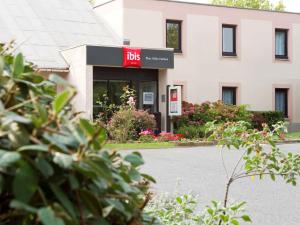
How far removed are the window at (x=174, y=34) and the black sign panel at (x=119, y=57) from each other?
3.17 meters

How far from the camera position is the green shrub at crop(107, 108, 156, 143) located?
70.3 feet

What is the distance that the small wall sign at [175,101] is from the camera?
81.1 feet

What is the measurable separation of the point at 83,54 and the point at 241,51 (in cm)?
980

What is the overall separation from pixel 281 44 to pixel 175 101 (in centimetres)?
995

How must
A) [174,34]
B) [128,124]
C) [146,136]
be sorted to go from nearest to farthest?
[146,136], [128,124], [174,34]

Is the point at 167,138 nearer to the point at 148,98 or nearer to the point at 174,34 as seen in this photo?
the point at 148,98

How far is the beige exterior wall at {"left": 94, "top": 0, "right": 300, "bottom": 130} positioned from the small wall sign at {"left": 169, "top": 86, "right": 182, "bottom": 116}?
67 cm

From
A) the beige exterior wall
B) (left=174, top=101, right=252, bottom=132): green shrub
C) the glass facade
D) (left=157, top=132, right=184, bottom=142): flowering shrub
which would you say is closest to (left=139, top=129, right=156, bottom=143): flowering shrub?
(left=157, top=132, right=184, bottom=142): flowering shrub

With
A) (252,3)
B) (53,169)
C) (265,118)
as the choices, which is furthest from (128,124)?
(252,3)

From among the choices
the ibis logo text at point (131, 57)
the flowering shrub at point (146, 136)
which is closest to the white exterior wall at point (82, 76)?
the ibis logo text at point (131, 57)

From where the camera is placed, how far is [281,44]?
3219cm

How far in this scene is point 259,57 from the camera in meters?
31.2

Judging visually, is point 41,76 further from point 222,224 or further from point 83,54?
point 83,54

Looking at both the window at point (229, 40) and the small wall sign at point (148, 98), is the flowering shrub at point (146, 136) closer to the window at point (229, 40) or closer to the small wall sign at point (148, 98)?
the small wall sign at point (148, 98)
